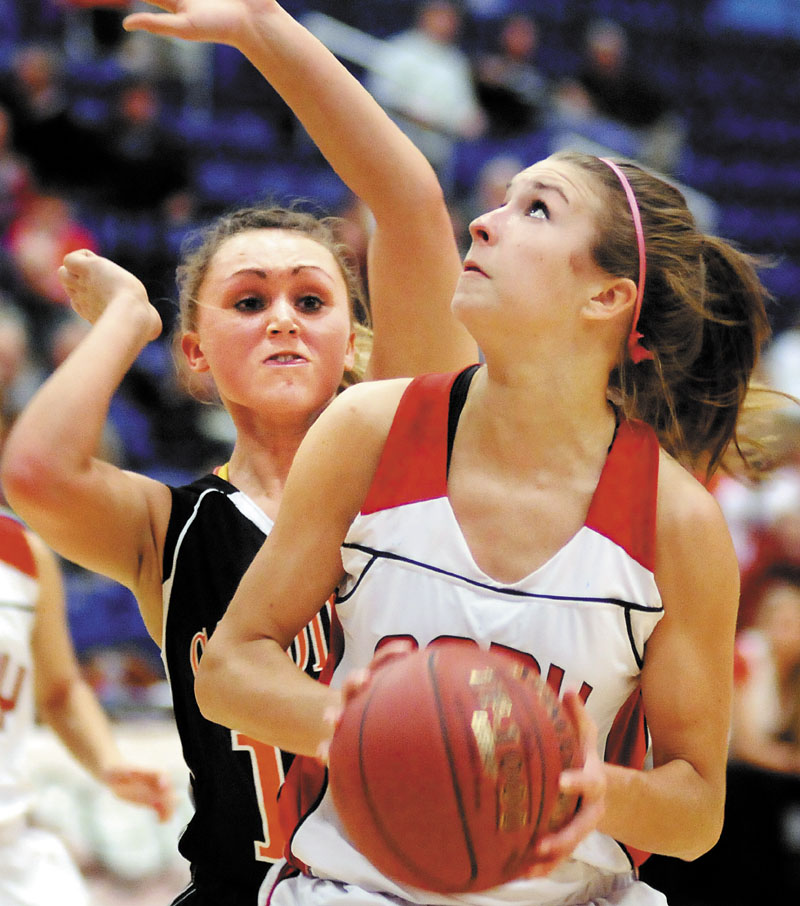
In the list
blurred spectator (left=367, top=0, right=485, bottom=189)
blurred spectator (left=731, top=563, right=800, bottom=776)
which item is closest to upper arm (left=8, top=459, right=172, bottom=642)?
blurred spectator (left=731, top=563, right=800, bottom=776)

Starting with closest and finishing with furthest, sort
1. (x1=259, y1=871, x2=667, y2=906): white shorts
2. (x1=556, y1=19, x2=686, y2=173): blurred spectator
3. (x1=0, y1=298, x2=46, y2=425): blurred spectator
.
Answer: (x1=259, y1=871, x2=667, y2=906): white shorts
(x1=0, y1=298, x2=46, y2=425): blurred spectator
(x1=556, y1=19, x2=686, y2=173): blurred spectator

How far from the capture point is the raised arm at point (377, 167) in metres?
2.37

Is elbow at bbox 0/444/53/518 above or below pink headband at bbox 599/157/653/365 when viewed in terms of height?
below

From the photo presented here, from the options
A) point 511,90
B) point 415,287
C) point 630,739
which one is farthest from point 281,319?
point 511,90

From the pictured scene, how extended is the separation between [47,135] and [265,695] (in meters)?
6.74

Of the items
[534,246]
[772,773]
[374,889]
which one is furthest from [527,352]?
[772,773]

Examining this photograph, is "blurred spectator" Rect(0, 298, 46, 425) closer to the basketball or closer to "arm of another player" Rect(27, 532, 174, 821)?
"arm of another player" Rect(27, 532, 174, 821)

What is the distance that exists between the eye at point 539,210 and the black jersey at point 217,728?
34.6 inches

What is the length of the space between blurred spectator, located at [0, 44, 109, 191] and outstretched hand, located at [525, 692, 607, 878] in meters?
6.97

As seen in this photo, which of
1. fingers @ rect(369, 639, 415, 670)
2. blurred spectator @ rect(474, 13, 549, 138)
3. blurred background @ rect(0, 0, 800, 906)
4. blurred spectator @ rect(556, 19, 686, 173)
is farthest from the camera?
blurred spectator @ rect(556, 19, 686, 173)

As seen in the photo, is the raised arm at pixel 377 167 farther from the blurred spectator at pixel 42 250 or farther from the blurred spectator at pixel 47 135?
the blurred spectator at pixel 47 135

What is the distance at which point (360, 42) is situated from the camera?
9141 mm

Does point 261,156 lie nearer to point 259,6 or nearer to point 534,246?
point 259,6

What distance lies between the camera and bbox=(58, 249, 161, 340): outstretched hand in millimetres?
2438
